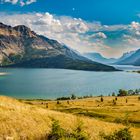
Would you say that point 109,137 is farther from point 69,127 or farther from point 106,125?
point 106,125

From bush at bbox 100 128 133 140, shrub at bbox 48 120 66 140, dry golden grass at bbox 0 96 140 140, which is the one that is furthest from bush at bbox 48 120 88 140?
bush at bbox 100 128 133 140

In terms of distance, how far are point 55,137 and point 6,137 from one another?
4978mm

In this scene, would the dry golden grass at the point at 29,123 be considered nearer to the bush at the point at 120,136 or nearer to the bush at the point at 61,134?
the bush at the point at 61,134

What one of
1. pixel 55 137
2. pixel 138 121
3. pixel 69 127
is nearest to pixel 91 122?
pixel 69 127

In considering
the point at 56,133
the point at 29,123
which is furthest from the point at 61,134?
the point at 29,123

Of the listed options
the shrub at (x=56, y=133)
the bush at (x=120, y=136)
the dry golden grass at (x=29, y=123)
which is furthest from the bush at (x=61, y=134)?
the bush at (x=120, y=136)

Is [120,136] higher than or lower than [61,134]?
lower

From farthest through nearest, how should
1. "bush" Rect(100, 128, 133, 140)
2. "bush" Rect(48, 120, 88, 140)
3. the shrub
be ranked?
"bush" Rect(100, 128, 133, 140) → the shrub → "bush" Rect(48, 120, 88, 140)

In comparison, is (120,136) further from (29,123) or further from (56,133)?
(29,123)

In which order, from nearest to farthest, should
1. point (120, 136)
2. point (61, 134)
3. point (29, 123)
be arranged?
1. point (61, 134)
2. point (120, 136)
3. point (29, 123)

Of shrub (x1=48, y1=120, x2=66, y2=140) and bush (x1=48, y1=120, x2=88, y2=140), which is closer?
bush (x1=48, y1=120, x2=88, y2=140)

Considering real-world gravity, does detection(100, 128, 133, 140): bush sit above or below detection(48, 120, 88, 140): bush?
below

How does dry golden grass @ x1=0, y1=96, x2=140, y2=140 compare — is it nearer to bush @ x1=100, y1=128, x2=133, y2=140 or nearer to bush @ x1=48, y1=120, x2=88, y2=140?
bush @ x1=48, y1=120, x2=88, y2=140

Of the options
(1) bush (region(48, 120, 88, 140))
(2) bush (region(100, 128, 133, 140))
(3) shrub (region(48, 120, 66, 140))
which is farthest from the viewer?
(2) bush (region(100, 128, 133, 140))
